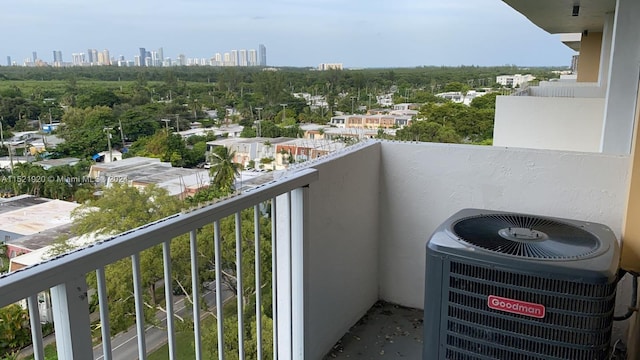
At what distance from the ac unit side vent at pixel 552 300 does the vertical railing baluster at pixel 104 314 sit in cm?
131

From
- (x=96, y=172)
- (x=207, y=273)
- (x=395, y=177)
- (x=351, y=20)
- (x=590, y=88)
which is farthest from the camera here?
(x=590, y=88)

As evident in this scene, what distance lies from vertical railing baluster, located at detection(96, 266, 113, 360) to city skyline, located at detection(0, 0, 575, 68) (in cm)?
67

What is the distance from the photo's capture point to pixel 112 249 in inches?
48.3

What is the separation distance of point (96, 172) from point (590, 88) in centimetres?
736

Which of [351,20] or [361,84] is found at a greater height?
[351,20]

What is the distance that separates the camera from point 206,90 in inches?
60.8

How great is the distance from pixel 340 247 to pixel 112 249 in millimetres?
1592

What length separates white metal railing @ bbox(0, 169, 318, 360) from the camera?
3.60 feet

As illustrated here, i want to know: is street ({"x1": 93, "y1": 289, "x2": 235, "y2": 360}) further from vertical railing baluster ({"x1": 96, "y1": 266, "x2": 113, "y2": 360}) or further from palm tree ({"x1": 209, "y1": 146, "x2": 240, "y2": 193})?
palm tree ({"x1": 209, "y1": 146, "x2": 240, "y2": 193})

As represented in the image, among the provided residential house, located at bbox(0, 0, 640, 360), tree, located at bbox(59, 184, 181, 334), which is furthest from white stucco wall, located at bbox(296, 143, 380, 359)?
tree, located at bbox(59, 184, 181, 334)

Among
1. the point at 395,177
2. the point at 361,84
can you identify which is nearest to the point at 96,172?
the point at 361,84

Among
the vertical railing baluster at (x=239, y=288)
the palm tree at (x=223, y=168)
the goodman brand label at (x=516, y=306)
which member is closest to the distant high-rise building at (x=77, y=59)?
the palm tree at (x=223, y=168)

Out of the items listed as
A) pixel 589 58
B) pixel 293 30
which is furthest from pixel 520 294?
pixel 589 58

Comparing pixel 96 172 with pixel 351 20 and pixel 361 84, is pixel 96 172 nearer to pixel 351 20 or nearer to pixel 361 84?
pixel 361 84
